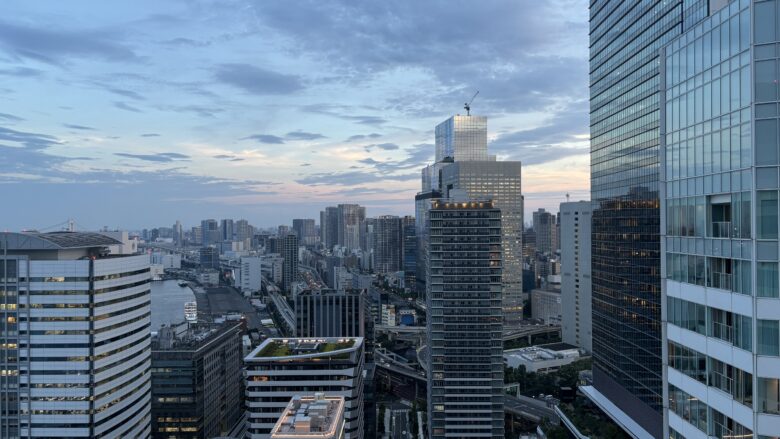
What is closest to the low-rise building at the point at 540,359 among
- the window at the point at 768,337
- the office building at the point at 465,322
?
the office building at the point at 465,322

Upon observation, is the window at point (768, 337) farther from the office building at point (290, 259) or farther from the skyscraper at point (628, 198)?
the office building at point (290, 259)

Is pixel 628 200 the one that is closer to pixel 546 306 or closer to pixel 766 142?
pixel 766 142

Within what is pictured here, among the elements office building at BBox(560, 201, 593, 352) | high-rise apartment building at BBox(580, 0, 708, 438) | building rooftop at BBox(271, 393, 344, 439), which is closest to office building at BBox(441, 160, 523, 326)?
→ office building at BBox(560, 201, 593, 352)

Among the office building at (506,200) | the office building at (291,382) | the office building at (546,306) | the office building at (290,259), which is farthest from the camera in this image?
the office building at (290,259)

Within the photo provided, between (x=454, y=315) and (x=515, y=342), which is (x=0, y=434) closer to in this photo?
(x=454, y=315)

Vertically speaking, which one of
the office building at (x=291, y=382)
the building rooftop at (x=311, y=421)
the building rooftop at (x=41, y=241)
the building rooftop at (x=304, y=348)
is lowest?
the office building at (x=291, y=382)

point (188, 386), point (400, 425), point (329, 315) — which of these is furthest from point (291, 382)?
point (329, 315)

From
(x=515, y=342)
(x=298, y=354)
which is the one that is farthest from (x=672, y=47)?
(x=515, y=342)
